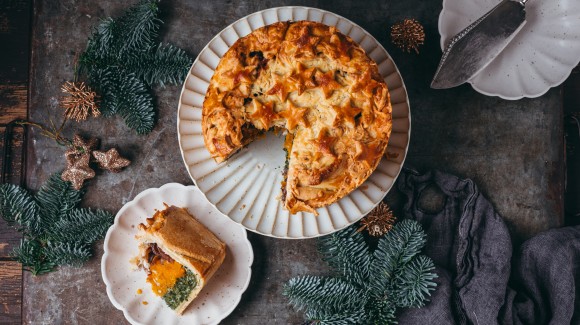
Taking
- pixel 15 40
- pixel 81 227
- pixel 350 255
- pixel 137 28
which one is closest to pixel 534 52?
pixel 350 255

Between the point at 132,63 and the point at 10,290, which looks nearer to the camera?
the point at 132,63

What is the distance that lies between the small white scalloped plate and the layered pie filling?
77 mm

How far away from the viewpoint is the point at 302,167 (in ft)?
7.55

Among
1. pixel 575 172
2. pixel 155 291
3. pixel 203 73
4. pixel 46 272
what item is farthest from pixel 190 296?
pixel 575 172

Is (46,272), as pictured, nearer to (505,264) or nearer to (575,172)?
(505,264)

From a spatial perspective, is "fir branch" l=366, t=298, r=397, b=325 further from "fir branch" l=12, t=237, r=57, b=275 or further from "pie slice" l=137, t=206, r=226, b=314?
"fir branch" l=12, t=237, r=57, b=275

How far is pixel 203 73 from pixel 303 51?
58 centimetres

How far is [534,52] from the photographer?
8.94 ft

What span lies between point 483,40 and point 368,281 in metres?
1.32

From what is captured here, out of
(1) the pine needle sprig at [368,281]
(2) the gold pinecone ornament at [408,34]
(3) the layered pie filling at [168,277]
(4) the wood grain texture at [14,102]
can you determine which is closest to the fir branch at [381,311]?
(1) the pine needle sprig at [368,281]

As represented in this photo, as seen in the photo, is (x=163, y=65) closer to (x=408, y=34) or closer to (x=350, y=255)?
(x=408, y=34)

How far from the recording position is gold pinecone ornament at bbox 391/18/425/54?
274 centimetres

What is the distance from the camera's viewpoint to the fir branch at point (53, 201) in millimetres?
2812

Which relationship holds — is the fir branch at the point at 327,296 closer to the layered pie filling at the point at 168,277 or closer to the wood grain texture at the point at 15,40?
the layered pie filling at the point at 168,277
